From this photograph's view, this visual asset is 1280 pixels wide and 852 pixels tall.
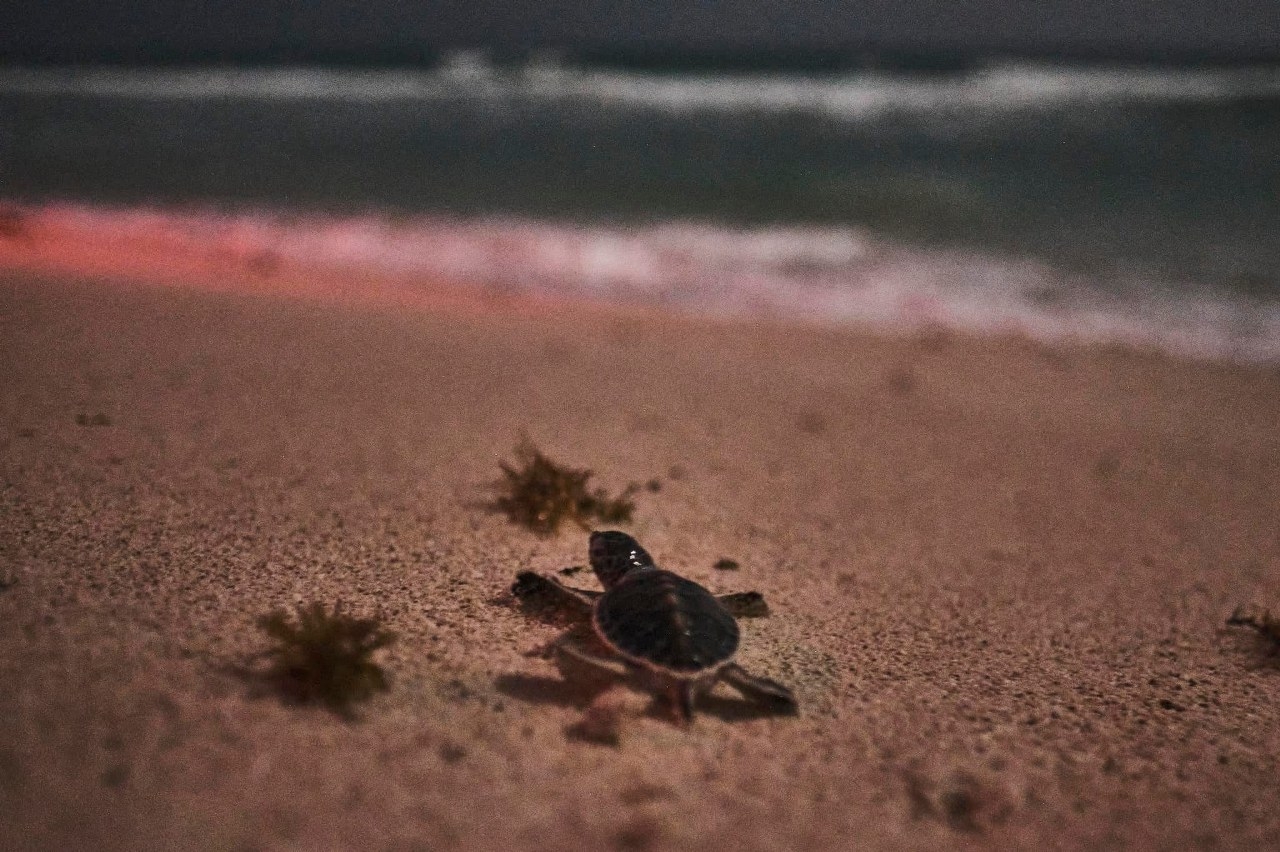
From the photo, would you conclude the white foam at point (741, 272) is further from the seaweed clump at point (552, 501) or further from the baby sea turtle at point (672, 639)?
the baby sea turtle at point (672, 639)

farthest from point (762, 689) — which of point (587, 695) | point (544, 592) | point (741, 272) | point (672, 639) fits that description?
point (741, 272)

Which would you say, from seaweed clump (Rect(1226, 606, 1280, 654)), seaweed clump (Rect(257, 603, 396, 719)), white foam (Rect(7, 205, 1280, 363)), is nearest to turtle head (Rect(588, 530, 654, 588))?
seaweed clump (Rect(257, 603, 396, 719))

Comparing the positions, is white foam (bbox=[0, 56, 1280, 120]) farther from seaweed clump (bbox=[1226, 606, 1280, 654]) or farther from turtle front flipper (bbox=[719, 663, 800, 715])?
turtle front flipper (bbox=[719, 663, 800, 715])

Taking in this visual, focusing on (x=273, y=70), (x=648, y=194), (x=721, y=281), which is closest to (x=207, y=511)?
(x=721, y=281)

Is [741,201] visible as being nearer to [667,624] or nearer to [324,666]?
[667,624]

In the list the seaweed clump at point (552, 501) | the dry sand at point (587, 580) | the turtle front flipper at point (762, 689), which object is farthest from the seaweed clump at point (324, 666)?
the seaweed clump at point (552, 501)

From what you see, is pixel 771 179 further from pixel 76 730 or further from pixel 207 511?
pixel 76 730
